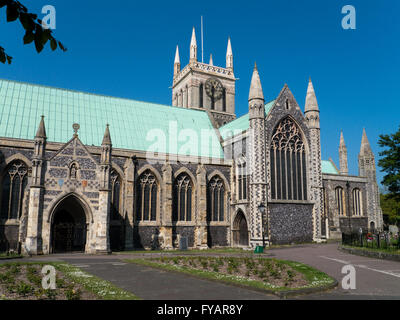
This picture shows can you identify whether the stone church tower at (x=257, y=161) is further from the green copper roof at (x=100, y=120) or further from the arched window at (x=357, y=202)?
the arched window at (x=357, y=202)

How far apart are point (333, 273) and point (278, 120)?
2319 centimetres

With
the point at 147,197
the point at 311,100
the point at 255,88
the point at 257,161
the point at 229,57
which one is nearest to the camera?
the point at 147,197

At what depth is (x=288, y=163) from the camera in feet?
122

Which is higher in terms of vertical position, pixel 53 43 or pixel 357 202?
pixel 53 43

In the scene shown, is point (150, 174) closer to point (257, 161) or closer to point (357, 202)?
point (257, 161)

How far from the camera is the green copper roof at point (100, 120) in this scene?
31.2m

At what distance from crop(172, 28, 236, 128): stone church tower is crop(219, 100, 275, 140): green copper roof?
14.3 ft

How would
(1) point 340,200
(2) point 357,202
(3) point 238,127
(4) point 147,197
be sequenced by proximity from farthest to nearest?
(2) point 357,202, (1) point 340,200, (3) point 238,127, (4) point 147,197

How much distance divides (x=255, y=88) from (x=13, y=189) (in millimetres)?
23794

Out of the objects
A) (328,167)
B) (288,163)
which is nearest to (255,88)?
(288,163)

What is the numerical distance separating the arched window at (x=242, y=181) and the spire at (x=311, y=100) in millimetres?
10188

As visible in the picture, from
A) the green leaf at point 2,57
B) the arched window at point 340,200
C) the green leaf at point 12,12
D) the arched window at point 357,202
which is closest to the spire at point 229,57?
the arched window at point 340,200

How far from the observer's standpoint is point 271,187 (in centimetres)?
3522
